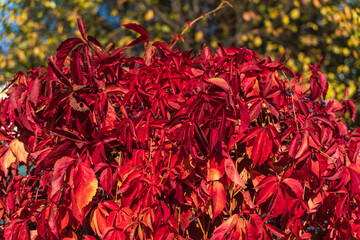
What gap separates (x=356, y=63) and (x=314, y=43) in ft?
1.94

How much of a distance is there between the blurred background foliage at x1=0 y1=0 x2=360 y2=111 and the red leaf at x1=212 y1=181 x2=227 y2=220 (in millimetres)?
3232

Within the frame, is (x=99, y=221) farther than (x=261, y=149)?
Yes

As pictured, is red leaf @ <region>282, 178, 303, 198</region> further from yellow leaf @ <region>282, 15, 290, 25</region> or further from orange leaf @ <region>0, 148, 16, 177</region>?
yellow leaf @ <region>282, 15, 290, 25</region>

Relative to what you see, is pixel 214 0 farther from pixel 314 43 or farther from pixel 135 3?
pixel 314 43

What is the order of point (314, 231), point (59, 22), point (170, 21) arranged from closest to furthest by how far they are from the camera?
point (314, 231) < point (170, 21) < point (59, 22)

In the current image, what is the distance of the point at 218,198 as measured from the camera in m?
1.09

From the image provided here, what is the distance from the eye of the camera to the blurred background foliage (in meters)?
4.34

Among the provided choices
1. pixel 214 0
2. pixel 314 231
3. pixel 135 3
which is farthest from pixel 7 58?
pixel 314 231

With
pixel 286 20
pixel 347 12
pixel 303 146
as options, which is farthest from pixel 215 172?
pixel 347 12

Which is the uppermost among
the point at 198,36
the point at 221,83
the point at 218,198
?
the point at 221,83

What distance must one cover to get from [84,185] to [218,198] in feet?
1.33

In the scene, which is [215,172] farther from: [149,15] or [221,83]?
[149,15]

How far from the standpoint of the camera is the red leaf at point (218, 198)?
1.08 metres

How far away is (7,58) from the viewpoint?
16.1 feet
